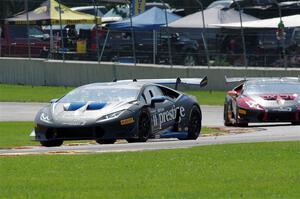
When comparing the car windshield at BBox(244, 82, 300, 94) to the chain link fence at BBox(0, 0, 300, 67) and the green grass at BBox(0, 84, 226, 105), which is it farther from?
the chain link fence at BBox(0, 0, 300, 67)

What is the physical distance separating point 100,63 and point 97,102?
2281cm

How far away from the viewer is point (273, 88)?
24.9 meters

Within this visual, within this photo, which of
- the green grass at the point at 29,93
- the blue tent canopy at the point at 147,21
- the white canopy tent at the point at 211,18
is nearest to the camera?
the green grass at the point at 29,93

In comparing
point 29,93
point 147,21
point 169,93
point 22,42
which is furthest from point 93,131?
point 147,21

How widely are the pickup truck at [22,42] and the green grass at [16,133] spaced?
17133mm

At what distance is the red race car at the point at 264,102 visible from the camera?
79.0 ft

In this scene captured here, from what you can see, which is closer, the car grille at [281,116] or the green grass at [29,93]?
the car grille at [281,116]

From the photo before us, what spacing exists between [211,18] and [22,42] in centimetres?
794

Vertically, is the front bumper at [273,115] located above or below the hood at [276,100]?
below

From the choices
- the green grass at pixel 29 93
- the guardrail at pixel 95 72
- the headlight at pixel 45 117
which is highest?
the headlight at pixel 45 117

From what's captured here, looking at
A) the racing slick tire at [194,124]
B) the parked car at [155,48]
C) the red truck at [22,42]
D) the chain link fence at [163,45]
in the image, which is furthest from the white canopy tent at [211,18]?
the racing slick tire at [194,124]

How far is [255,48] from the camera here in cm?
3953

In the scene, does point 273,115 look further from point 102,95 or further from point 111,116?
point 111,116

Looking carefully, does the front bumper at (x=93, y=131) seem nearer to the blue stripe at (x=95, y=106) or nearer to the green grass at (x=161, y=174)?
the blue stripe at (x=95, y=106)
